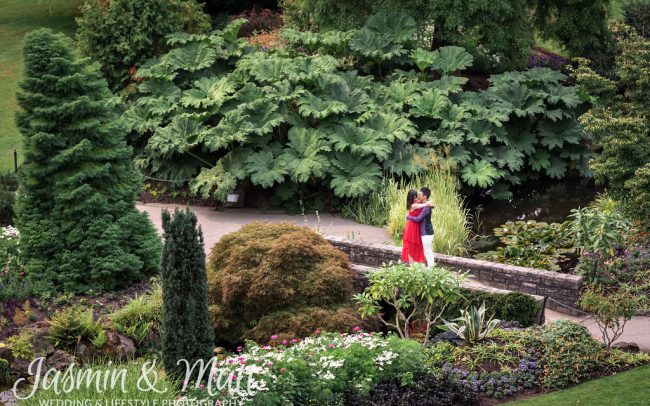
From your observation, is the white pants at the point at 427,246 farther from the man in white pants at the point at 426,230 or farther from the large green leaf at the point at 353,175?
the large green leaf at the point at 353,175

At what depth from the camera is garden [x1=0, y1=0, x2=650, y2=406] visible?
11070mm

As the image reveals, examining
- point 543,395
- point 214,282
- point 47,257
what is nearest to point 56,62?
point 47,257

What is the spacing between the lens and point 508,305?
42.6ft

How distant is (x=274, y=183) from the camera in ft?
63.9

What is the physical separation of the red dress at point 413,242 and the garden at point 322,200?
57cm

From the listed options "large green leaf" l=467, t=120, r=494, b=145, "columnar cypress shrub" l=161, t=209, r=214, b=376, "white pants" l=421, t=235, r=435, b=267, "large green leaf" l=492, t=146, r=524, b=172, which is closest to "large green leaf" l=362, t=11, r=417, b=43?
"large green leaf" l=467, t=120, r=494, b=145

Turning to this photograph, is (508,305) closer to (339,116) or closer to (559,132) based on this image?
(339,116)

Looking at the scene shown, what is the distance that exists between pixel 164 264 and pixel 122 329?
2.18 m

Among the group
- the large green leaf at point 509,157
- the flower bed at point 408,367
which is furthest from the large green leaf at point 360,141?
the flower bed at point 408,367

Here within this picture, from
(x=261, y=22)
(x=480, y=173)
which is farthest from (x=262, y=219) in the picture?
(x=261, y=22)

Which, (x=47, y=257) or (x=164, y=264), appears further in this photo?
(x=47, y=257)

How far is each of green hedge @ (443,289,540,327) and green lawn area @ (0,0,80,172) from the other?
13135 millimetres

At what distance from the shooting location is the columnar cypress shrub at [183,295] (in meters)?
10.5

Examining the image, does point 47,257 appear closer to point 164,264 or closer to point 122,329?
point 122,329
